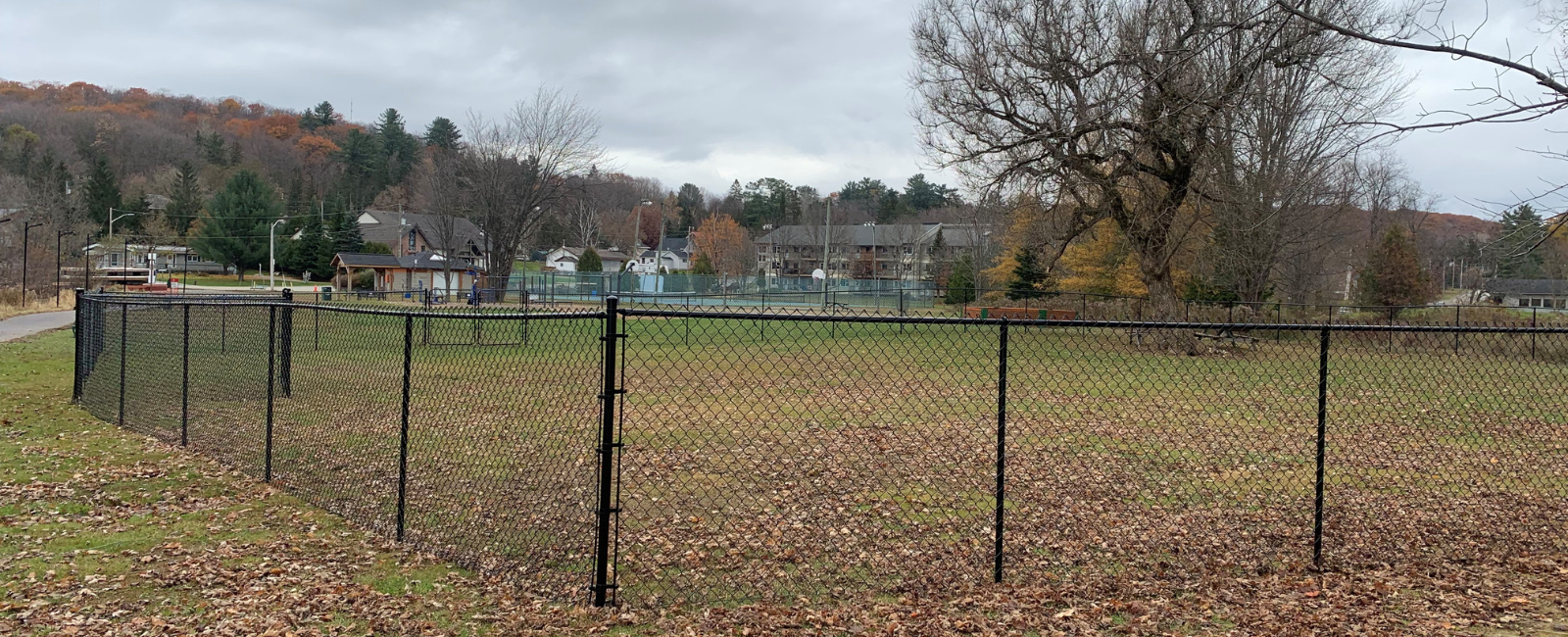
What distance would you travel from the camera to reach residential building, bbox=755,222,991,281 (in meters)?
77.7

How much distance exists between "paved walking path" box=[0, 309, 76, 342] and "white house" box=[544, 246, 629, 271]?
64.4m

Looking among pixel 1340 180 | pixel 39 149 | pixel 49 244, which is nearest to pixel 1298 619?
pixel 1340 180

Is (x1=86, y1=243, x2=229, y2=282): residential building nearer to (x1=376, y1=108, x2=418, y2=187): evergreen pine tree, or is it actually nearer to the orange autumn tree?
(x1=376, y1=108, x2=418, y2=187): evergreen pine tree

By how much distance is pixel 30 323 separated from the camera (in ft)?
79.9

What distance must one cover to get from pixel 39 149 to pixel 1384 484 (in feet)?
316

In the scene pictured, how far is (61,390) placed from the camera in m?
11.8

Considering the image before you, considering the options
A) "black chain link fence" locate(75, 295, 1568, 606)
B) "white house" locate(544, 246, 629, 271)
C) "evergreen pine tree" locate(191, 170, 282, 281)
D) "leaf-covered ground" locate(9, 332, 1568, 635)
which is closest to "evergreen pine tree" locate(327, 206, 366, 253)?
"evergreen pine tree" locate(191, 170, 282, 281)

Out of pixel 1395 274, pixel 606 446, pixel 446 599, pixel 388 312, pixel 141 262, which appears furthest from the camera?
pixel 141 262

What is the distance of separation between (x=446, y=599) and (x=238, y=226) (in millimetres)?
71724

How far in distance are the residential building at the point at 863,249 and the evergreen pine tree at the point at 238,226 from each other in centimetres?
3968

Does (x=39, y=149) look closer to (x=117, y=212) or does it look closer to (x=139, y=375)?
(x=117, y=212)

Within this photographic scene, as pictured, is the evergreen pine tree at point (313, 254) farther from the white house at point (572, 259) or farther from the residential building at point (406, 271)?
the white house at point (572, 259)

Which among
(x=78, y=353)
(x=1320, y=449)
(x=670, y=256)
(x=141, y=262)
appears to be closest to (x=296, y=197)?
(x=141, y=262)

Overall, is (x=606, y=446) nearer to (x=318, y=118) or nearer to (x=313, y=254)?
(x=313, y=254)
